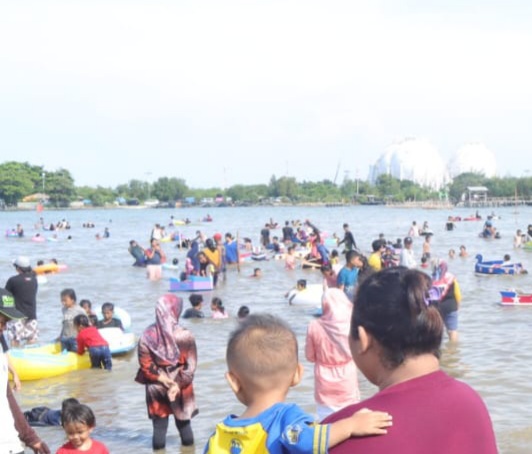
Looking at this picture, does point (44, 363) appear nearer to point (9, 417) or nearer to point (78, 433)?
point (78, 433)

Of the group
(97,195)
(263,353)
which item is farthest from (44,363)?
(97,195)

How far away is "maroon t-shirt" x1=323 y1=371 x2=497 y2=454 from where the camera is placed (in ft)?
6.69

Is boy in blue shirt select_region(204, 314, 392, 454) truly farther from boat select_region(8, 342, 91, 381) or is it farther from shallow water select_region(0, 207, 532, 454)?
boat select_region(8, 342, 91, 381)

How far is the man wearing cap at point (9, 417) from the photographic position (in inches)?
168

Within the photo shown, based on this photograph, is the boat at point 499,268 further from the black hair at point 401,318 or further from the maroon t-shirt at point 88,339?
the black hair at point 401,318

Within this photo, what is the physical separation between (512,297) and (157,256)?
1215 centimetres

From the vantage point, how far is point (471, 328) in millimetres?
14320

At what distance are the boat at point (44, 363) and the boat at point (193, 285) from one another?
10169mm

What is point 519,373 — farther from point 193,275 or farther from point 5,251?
point 5,251

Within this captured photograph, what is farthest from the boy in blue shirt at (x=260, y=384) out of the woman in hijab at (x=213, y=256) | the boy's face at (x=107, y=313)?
the woman in hijab at (x=213, y=256)

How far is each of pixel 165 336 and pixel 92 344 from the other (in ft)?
15.3

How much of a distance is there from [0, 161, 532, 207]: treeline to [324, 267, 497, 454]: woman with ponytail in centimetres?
12172

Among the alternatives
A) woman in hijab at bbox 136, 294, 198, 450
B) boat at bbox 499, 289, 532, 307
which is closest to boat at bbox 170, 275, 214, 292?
boat at bbox 499, 289, 532, 307

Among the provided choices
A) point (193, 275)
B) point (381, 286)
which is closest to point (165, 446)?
point (381, 286)
